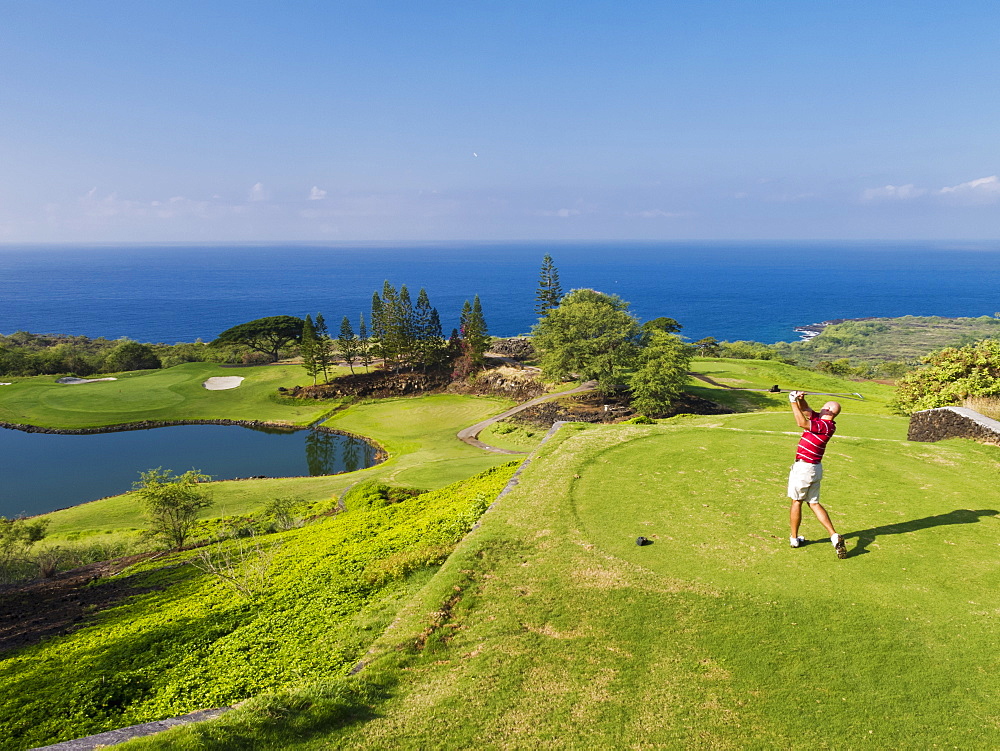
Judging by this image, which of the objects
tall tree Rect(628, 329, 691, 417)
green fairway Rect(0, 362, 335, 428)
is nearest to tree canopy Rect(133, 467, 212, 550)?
green fairway Rect(0, 362, 335, 428)

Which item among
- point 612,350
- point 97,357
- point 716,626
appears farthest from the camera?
point 97,357

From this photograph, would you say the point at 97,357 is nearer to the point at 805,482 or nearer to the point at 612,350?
the point at 612,350

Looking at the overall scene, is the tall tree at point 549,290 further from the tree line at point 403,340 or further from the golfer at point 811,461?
the golfer at point 811,461

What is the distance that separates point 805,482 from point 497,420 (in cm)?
4361

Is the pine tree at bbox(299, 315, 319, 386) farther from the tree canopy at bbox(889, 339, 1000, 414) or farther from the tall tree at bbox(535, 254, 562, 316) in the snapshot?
the tree canopy at bbox(889, 339, 1000, 414)

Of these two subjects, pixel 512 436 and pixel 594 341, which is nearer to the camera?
pixel 512 436

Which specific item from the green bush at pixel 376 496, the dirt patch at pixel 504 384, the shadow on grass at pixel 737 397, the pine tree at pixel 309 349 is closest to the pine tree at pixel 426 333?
the dirt patch at pixel 504 384

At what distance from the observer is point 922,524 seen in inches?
419

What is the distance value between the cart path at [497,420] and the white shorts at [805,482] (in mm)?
32833

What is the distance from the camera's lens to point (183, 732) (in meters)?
6.03

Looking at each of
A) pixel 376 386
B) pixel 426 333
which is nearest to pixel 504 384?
pixel 426 333

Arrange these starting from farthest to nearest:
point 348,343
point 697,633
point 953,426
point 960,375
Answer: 1. point 348,343
2. point 960,375
3. point 953,426
4. point 697,633

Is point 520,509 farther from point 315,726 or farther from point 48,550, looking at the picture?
point 48,550

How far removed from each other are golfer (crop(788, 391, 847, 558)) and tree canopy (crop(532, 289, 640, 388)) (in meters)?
38.1
